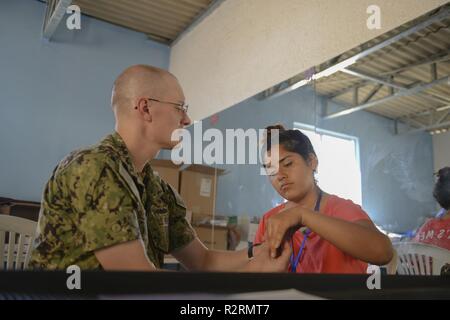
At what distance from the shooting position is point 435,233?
1481 millimetres

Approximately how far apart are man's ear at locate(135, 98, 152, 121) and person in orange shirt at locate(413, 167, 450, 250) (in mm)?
1157

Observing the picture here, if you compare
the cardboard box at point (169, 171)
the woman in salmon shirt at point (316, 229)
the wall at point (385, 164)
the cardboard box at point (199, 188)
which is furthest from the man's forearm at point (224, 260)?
the cardboard box at point (169, 171)

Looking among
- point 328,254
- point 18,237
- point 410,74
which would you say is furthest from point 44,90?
point 328,254

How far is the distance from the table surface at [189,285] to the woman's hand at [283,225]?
434 millimetres

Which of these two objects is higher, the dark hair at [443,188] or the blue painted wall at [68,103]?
the blue painted wall at [68,103]

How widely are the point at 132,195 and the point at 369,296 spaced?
0.59 metres

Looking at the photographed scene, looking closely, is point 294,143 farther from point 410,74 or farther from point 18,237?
point 18,237

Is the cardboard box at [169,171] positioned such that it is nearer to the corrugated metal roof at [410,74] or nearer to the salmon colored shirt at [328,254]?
the corrugated metal roof at [410,74]

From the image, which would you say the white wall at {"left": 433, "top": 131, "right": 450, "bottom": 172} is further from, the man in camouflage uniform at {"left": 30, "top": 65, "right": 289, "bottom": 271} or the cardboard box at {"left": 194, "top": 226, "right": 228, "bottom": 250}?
the cardboard box at {"left": 194, "top": 226, "right": 228, "bottom": 250}

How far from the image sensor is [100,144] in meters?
1.02

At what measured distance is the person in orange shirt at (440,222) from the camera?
1.45 m

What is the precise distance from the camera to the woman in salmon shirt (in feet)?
3.37

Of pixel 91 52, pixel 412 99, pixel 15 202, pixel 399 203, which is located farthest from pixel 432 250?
pixel 91 52

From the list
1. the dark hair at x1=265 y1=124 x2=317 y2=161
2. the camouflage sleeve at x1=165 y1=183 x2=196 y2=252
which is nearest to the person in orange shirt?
the dark hair at x1=265 y1=124 x2=317 y2=161
